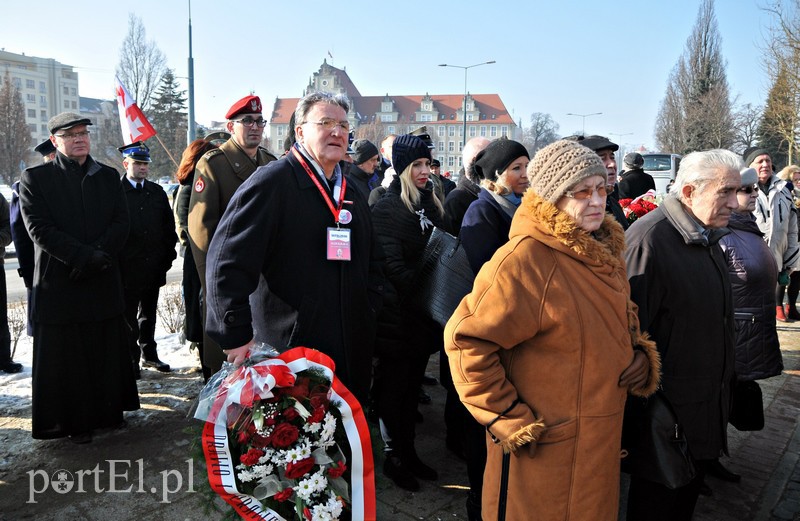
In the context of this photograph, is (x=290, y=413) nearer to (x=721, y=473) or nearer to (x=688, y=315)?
(x=688, y=315)

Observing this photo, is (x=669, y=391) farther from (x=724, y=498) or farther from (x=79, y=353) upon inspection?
(x=79, y=353)

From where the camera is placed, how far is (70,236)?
14.2ft

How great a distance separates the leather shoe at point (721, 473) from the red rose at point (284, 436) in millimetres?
3092

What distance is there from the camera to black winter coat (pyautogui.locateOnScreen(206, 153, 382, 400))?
265 centimetres

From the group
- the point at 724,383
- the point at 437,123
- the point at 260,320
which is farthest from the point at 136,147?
the point at 437,123

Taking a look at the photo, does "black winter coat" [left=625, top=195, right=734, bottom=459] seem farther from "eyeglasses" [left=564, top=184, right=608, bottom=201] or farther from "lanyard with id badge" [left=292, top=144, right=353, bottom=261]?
"lanyard with id badge" [left=292, top=144, right=353, bottom=261]

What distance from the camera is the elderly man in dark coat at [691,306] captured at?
2.87 meters

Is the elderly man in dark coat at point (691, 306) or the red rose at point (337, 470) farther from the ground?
the elderly man in dark coat at point (691, 306)

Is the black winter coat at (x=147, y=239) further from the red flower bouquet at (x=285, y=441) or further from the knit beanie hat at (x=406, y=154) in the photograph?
the red flower bouquet at (x=285, y=441)

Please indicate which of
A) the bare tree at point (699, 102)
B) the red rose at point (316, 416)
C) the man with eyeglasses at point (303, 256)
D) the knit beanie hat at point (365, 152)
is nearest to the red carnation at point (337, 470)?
the red rose at point (316, 416)

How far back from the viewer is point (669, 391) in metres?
2.92

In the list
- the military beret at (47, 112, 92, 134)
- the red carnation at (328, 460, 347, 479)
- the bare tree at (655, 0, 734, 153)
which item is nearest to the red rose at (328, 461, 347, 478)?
the red carnation at (328, 460, 347, 479)

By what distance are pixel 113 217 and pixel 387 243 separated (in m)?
2.25
